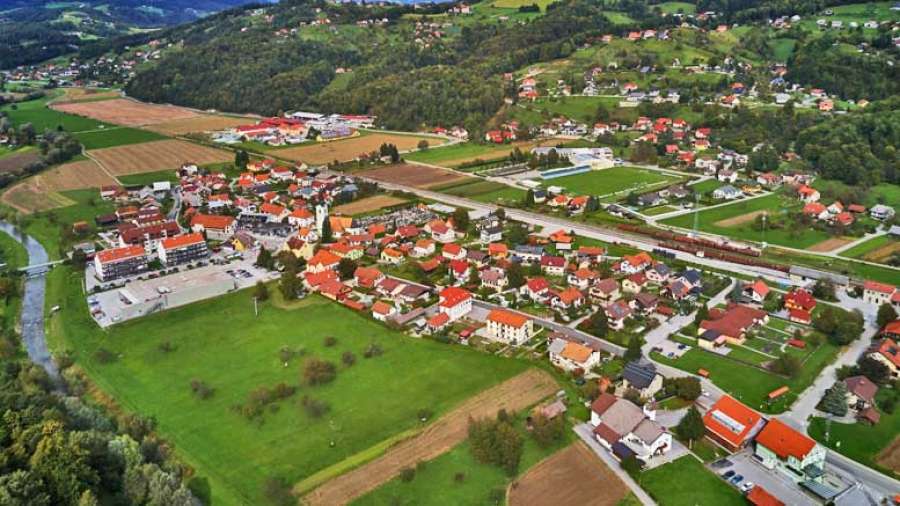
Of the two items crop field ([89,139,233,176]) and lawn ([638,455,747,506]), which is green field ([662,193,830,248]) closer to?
lawn ([638,455,747,506])

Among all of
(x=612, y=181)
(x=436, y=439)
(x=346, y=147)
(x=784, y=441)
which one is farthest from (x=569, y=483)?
(x=346, y=147)

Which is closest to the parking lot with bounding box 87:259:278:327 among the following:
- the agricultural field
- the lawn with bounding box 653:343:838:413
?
the lawn with bounding box 653:343:838:413

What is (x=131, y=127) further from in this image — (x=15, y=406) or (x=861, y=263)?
(x=861, y=263)

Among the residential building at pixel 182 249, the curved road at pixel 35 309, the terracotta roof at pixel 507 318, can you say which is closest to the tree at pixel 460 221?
→ the terracotta roof at pixel 507 318

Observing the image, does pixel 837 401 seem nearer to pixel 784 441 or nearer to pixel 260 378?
pixel 784 441

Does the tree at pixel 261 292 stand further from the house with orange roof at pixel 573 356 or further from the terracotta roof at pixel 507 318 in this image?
the house with orange roof at pixel 573 356

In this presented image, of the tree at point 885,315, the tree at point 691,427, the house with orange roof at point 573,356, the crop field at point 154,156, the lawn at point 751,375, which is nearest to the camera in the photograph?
the tree at point 691,427

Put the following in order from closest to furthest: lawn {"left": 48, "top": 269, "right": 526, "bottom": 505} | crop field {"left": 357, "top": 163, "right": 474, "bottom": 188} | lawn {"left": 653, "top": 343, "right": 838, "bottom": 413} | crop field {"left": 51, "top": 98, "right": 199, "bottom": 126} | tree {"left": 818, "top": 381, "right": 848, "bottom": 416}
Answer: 1. lawn {"left": 48, "top": 269, "right": 526, "bottom": 505}
2. tree {"left": 818, "top": 381, "right": 848, "bottom": 416}
3. lawn {"left": 653, "top": 343, "right": 838, "bottom": 413}
4. crop field {"left": 357, "top": 163, "right": 474, "bottom": 188}
5. crop field {"left": 51, "top": 98, "right": 199, "bottom": 126}

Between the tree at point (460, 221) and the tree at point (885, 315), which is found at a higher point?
the tree at point (885, 315)
